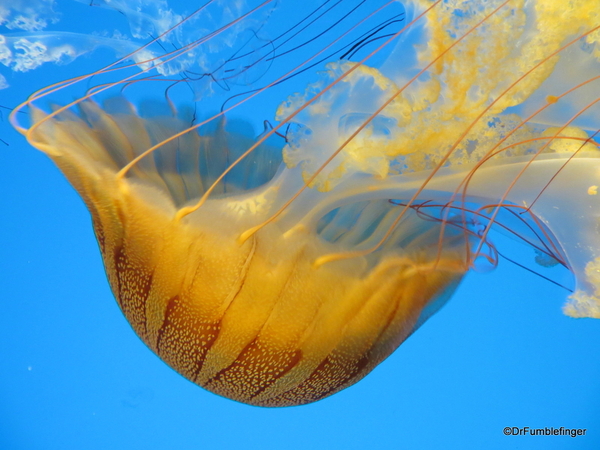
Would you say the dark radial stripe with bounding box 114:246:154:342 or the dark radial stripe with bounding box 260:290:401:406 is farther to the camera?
the dark radial stripe with bounding box 260:290:401:406

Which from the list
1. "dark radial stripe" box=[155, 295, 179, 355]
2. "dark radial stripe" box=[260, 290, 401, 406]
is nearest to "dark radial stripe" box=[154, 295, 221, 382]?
"dark radial stripe" box=[155, 295, 179, 355]

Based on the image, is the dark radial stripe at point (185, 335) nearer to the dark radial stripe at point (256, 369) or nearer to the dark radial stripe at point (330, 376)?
the dark radial stripe at point (256, 369)

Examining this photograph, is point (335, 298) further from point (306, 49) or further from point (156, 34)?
point (306, 49)

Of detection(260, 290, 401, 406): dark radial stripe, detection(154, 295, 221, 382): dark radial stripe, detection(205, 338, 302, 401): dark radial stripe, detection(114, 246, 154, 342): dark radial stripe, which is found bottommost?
detection(260, 290, 401, 406): dark radial stripe

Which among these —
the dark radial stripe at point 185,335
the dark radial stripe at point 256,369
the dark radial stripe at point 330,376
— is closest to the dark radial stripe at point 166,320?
the dark radial stripe at point 185,335

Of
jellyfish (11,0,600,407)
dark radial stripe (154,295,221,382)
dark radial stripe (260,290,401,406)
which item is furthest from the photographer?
dark radial stripe (260,290,401,406)

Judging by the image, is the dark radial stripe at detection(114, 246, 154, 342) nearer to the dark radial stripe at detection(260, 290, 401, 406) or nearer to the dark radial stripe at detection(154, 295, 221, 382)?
the dark radial stripe at detection(154, 295, 221, 382)

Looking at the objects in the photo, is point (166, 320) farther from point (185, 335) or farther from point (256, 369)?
point (256, 369)

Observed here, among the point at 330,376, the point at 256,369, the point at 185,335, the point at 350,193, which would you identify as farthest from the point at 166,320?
the point at 350,193
